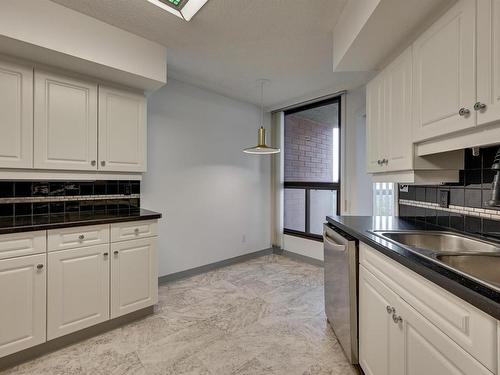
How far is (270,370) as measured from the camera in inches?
68.8

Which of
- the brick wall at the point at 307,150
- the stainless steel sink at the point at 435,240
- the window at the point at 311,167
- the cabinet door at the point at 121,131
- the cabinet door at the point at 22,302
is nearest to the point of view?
the stainless steel sink at the point at 435,240

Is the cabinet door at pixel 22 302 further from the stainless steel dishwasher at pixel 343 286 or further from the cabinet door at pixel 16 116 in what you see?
the stainless steel dishwasher at pixel 343 286

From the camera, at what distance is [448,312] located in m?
0.89

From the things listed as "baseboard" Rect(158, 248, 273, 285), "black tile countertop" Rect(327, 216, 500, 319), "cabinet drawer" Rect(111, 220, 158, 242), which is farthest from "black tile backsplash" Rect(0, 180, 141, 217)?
"black tile countertop" Rect(327, 216, 500, 319)

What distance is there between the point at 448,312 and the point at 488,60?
105 centimetres

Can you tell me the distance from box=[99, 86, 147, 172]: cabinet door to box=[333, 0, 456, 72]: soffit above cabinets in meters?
1.87

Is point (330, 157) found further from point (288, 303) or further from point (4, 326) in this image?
point (4, 326)

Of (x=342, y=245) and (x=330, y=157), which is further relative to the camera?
(x=330, y=157)

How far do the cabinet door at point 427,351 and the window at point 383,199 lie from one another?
193 cm

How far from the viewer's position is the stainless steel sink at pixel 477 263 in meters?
1.22

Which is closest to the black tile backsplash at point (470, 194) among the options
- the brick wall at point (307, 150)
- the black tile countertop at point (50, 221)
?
the brick wall at point (307, 150)

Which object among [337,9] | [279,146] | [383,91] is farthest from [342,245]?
→ [279,146]

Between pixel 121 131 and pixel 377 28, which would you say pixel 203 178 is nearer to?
pixel 121 131

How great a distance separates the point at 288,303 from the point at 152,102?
8.76 feet
